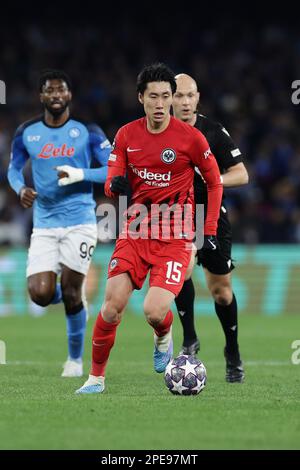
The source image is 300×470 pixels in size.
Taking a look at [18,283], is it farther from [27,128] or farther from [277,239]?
[27,128]

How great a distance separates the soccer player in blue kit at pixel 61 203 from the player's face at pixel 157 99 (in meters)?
1.92

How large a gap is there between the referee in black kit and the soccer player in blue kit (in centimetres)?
103

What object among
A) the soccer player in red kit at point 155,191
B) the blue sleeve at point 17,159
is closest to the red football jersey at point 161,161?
the soccer player in red kit at point 155,191

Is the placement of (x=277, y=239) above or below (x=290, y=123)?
below

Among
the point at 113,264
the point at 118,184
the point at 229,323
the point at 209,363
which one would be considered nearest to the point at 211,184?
the point at 118,184

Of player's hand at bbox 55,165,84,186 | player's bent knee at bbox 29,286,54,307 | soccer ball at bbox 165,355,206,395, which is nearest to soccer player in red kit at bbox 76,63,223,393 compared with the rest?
soccer ball at bbox 165,355,206,395

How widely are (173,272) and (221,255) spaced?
1.22 meters

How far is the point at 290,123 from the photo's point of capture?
2112 centimetres

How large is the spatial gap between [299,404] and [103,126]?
14634 mm

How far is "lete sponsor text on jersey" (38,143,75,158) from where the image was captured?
9.48 metres

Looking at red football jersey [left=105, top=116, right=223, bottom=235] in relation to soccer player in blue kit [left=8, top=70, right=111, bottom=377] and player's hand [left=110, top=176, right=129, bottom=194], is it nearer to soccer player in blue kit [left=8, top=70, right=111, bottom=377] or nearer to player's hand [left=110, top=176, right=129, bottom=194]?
player's hand [left=110, top=176, right=129, bottom=194]

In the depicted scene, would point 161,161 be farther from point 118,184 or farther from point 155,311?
point 155,311

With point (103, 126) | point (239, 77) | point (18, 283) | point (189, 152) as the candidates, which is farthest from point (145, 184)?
point (239, 77)

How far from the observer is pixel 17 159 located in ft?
31.9
